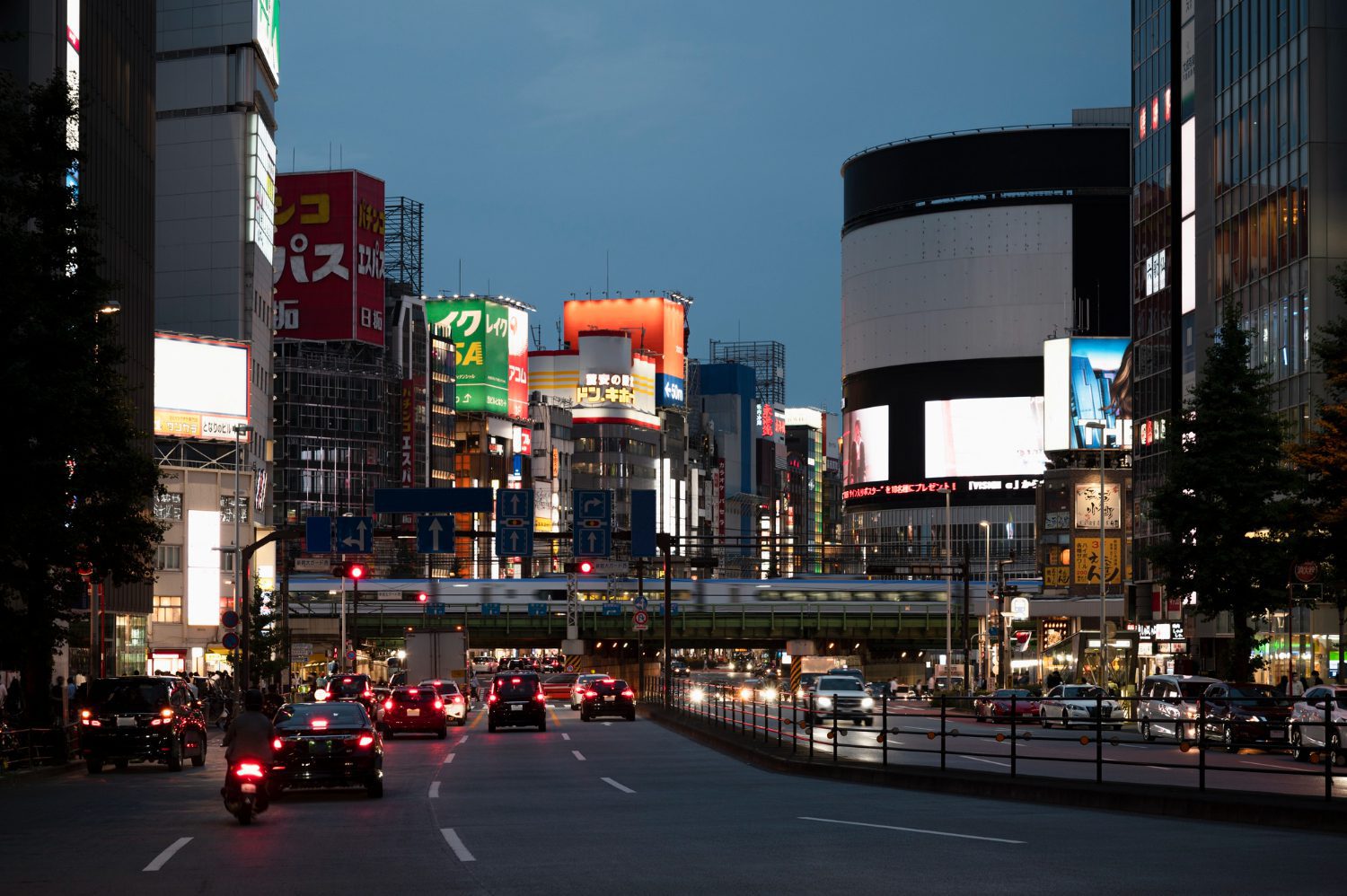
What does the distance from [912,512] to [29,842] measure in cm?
17338

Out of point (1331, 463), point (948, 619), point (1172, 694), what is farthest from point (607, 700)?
point (948, 619)

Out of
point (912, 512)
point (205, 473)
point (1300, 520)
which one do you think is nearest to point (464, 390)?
point (912, 512)

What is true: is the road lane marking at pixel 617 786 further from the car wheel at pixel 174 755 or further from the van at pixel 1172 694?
the van at pixel 1172 694

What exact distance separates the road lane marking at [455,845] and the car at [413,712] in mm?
31143

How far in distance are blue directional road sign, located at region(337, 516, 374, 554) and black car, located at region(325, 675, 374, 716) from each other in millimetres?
4528

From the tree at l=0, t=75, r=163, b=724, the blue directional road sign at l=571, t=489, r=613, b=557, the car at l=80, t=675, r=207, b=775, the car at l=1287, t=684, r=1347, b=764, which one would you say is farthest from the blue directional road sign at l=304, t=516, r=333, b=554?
the car at l=1287, t=684, r=1347, b=764

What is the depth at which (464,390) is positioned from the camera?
195 m

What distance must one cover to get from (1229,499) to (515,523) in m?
25.4

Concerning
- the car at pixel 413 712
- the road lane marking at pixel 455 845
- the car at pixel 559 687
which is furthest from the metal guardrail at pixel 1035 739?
the car at pixel 559 687

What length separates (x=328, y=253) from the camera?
159625mm

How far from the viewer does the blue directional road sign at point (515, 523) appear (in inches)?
2638

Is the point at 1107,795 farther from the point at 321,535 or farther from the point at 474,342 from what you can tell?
the point at 474,342

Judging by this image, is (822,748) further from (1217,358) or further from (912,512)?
(912,512)

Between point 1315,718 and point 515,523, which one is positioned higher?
point 515,523
